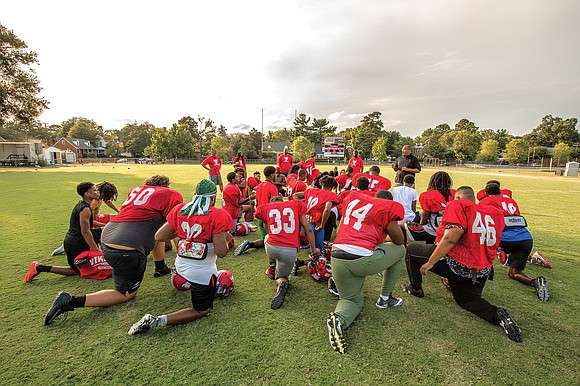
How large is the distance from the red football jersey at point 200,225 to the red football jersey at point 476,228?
9.39ft

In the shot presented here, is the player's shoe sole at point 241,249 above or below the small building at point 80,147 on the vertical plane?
below

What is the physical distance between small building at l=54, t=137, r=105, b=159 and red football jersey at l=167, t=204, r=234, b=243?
89.4 meters

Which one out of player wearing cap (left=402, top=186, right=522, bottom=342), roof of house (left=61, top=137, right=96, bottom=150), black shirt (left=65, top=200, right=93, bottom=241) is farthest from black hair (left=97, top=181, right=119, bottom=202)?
roof of house (left=61, top=137, right=96, bottom=150)

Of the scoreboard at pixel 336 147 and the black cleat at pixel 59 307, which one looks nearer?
the black cleat at pixel 59 307

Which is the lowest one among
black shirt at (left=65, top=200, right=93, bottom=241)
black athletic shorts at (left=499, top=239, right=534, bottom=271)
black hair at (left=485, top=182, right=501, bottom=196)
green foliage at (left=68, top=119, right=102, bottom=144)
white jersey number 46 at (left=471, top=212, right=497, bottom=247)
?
black athletic shorts at (left=499, top=239, right=534, bottom=271)

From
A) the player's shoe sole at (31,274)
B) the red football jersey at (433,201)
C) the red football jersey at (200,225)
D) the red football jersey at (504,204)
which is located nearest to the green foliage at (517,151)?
the red football jersey at (504,204)

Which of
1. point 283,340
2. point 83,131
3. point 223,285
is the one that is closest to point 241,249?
point 223,285

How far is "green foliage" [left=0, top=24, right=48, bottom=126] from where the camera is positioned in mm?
29750

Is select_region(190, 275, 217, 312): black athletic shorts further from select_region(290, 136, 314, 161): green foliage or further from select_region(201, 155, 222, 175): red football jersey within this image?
select_region(290, 136, 314, 161): green foliage

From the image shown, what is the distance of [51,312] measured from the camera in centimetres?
329

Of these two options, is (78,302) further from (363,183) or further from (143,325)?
(363,183)

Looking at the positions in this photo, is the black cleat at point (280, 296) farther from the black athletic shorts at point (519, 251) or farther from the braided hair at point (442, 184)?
the black athletic shorts at point (519, 251)

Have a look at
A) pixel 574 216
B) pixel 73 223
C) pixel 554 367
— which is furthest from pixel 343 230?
pixel 574 216

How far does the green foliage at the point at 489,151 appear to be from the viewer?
62.7m
